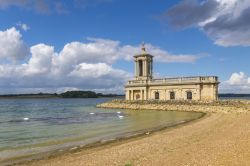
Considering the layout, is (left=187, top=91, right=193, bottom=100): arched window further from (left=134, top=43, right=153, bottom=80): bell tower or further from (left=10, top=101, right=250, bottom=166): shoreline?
(left=10, top=101, right=250, bottom=166): shoreline

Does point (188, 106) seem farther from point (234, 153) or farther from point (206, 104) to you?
point (234, 153)

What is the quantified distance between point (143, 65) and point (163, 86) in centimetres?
644

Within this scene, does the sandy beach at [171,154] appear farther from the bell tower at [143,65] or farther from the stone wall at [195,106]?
the bell tower at [143,65]

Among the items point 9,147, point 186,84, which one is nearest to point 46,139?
point 9,147

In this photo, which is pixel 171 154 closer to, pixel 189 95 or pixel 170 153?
pixel 170 153

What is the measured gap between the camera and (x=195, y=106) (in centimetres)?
5388

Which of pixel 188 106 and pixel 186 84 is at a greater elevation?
pixel 186 84

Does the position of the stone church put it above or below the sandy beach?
above

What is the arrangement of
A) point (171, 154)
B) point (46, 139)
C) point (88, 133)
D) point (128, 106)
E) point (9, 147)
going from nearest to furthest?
point (171, 154), point (9, 147), point (46, 139), point (88, 133), point (128, 106)

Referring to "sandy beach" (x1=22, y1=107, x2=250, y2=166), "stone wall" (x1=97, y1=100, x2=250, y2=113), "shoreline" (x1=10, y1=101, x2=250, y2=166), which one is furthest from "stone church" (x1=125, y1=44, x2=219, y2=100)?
"sandy beach" (x1=22, y1=107, x2=250, y2=166)

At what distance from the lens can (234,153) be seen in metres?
14.2

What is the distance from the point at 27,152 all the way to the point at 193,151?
866 centimetres

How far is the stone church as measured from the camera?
187ft

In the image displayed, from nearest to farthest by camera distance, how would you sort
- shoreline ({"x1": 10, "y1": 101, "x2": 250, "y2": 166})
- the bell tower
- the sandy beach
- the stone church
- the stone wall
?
the sandy beach < shoreline ({"x1": 10, "y1": 101, "x2": 250, "y2": 166}) < the stone wall < the stone church < the bell tower
